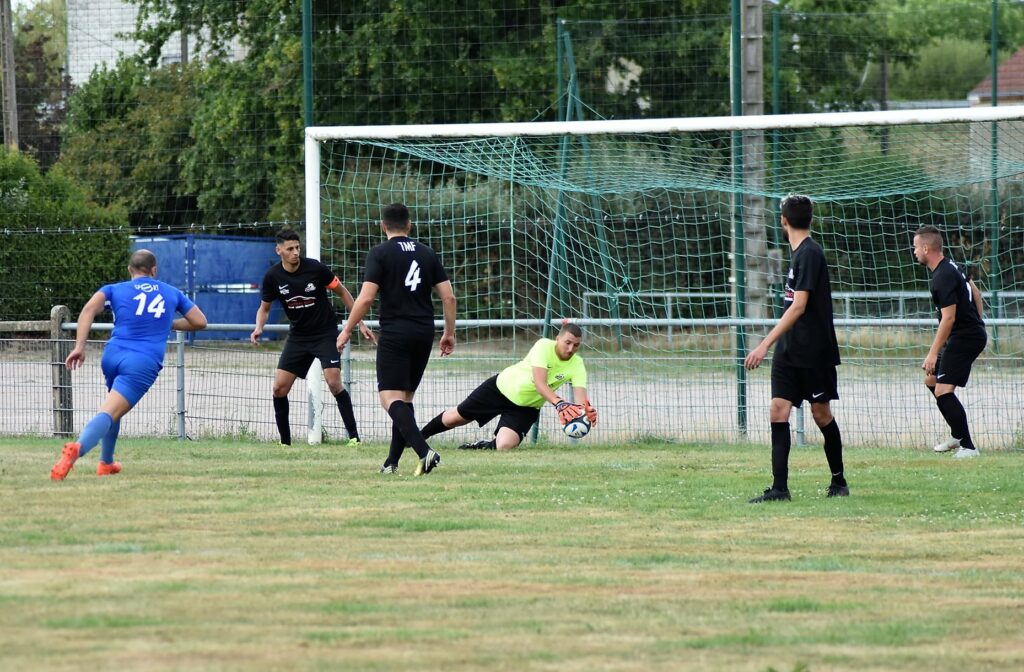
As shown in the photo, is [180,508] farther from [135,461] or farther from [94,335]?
[94,335]

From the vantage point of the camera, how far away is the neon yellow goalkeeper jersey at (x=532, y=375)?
13094 millimetres

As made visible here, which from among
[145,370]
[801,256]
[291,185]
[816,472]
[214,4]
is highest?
[214,4]

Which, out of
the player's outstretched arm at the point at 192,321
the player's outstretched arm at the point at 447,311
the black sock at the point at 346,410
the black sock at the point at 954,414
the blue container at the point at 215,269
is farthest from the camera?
the blue container at the point at 215,269

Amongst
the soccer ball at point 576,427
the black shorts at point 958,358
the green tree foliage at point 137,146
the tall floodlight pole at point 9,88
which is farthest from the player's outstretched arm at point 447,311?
the tall floodlight pole at point 9,88

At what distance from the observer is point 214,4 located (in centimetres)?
3186

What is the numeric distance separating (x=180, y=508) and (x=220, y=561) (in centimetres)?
198

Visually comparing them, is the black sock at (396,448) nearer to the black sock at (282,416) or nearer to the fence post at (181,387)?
the black sock at (282,416)

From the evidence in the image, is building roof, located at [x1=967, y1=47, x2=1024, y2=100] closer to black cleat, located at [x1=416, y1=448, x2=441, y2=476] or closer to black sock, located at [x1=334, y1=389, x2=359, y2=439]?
black sock, located at [x1=334, y1=389, x2=359, y2=439]

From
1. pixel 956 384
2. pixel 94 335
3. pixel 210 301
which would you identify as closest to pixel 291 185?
pixel 210 301

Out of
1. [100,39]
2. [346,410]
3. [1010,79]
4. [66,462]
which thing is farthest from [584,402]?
[1010,79]

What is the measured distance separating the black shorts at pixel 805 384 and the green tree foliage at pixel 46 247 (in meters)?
Result: 14.9

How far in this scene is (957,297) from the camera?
1200 cm

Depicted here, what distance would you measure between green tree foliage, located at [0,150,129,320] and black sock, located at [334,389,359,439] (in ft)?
32.8

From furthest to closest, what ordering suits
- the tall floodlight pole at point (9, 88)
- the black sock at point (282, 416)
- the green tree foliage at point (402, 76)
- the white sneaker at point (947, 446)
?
the tall floodlight pole at point (9, 88), the green tree foliage at point (402, 76), the black sock at point (282, 416), the white sneaker at point (947, 446)
